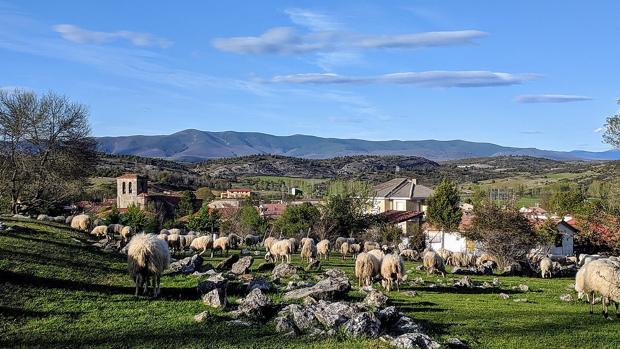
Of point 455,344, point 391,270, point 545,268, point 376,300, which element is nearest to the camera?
point 455,344

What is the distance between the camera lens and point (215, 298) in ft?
60.5

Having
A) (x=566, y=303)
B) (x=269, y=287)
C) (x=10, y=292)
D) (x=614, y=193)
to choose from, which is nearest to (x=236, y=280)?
(x=269, y=287)

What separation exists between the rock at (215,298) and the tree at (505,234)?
30.6 meters

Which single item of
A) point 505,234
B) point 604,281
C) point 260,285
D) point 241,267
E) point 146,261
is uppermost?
point 146,261

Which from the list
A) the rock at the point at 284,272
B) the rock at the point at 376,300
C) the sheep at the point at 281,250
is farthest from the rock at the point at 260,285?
the sheep at the point at 281,250

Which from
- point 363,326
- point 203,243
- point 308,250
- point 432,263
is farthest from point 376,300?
point 203,243

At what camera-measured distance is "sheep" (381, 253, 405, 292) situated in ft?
83.5

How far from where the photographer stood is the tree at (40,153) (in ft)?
158

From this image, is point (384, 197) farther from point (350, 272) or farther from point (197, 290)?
point (197, 290)

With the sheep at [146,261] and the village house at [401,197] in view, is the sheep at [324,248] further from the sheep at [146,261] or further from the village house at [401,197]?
the village house at [401,197]

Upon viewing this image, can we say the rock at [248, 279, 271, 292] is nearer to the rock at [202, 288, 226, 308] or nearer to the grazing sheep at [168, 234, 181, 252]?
the rock at [202, 288, 226, 308]

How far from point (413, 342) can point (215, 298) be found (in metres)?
6.78

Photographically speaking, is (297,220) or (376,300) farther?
(297,220)

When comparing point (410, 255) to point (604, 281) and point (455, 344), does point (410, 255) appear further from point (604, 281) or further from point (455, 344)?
point (455, 344)
